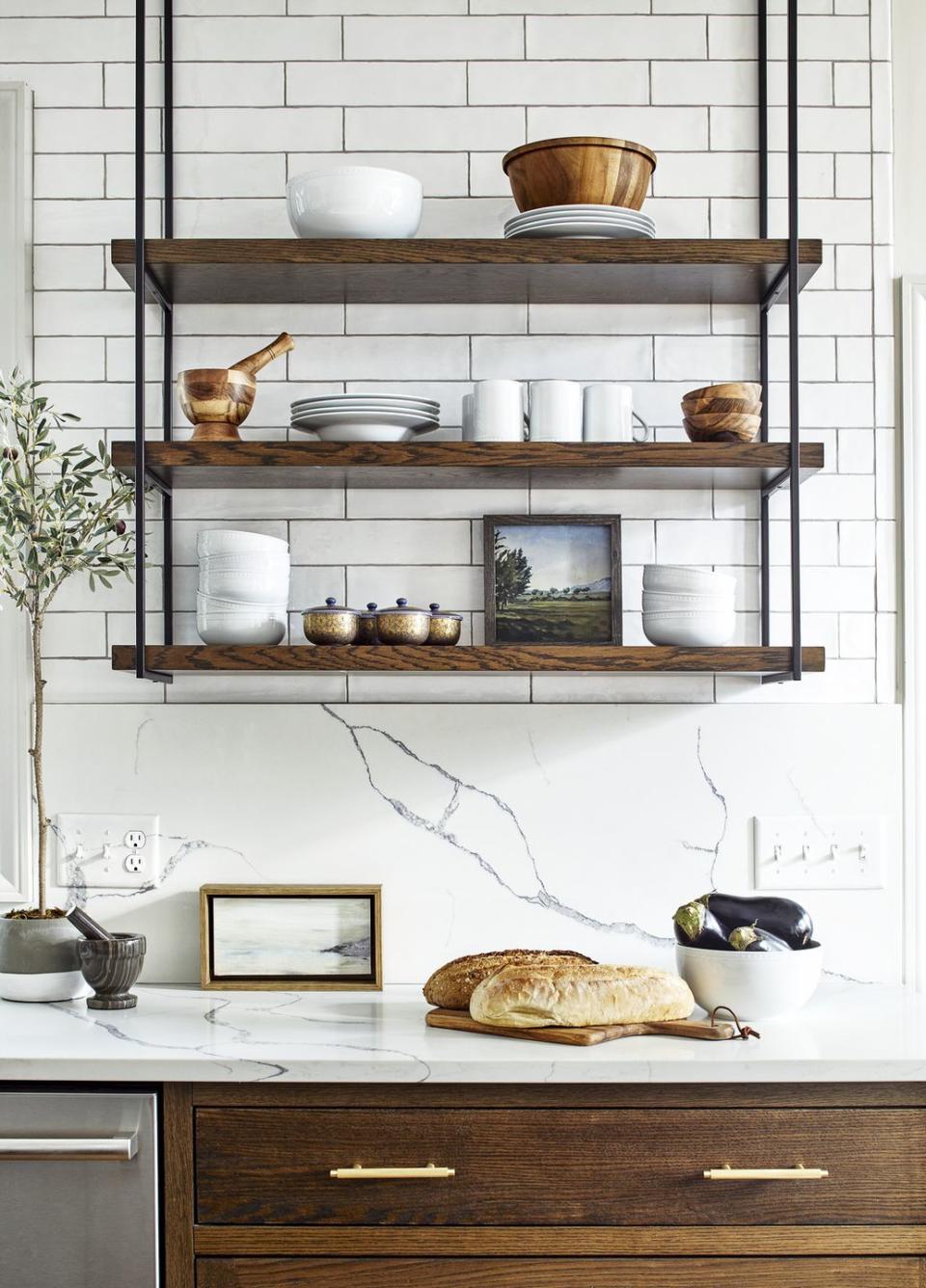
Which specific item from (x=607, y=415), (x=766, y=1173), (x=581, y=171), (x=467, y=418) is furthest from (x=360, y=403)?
(x=766, y=1173)

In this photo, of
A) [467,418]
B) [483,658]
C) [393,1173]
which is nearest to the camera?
[393,1173]

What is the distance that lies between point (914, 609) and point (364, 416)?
105cm

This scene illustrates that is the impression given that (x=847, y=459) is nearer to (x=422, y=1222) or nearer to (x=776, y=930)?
(x=776, y=930)

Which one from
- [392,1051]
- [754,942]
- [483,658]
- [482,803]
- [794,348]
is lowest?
[392,1051]

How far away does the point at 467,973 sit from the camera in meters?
1.86

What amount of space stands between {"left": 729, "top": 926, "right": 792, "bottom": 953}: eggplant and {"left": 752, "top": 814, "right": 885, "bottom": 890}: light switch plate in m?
0.33

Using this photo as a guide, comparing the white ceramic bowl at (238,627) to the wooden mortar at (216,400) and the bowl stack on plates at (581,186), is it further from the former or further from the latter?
the bowl stack on plates at (581,186)

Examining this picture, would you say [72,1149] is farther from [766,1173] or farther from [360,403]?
[360,403]

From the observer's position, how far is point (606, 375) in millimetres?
2227

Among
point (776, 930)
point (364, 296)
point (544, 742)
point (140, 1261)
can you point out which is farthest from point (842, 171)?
point (140, 1261)

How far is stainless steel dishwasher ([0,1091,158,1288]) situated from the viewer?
5.31 ft

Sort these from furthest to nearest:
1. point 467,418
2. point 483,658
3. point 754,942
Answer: point 467,418
point 483,658
point 754,942

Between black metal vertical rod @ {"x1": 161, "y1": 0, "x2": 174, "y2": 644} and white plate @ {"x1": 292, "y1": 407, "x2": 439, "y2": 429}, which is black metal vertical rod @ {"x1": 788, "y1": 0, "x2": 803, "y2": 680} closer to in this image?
white plate @ {"x1": 292, "y1": 407, "x2": 439, "y2": 429}

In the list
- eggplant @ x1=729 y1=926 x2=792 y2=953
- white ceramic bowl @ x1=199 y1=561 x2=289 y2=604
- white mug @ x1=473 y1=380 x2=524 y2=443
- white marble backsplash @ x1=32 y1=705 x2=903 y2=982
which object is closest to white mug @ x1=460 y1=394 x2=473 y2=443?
white mug @ x1=473 y1=380 x2=524 y2=443
